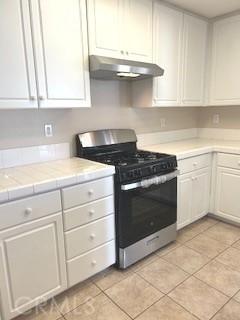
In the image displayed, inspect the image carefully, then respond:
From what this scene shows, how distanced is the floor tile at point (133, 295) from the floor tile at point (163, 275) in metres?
0.06

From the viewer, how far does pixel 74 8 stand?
1785mm

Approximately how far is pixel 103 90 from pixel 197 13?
56.8 inches

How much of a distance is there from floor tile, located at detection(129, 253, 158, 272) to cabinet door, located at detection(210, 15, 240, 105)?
1974mm

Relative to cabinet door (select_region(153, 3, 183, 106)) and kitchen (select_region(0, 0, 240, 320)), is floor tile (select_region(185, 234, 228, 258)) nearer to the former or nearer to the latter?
kitchen (select_region(0, 0, 240, 320))

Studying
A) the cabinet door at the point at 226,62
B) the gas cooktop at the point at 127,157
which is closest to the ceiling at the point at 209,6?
the cabinet door at the point at 226,62

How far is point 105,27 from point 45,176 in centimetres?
131

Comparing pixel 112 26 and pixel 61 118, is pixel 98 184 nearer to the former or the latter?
pixel 61 118

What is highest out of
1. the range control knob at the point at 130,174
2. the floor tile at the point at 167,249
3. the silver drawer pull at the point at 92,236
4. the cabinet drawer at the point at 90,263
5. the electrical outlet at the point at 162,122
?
the electrical outlet at the point at 162,122

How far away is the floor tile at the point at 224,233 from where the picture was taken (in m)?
2.51

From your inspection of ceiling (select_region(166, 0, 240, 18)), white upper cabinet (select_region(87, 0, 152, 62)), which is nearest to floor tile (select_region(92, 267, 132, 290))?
white upper cabinet (select_region(87, 0, 152, 62))

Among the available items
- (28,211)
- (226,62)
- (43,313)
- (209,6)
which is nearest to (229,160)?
(226,62)

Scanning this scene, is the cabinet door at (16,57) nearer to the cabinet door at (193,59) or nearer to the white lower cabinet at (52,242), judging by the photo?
the white lower cabinet at (52,242)

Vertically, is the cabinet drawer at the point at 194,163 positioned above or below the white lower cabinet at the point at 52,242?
above

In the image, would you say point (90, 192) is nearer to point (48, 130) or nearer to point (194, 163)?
point (48, 130)
